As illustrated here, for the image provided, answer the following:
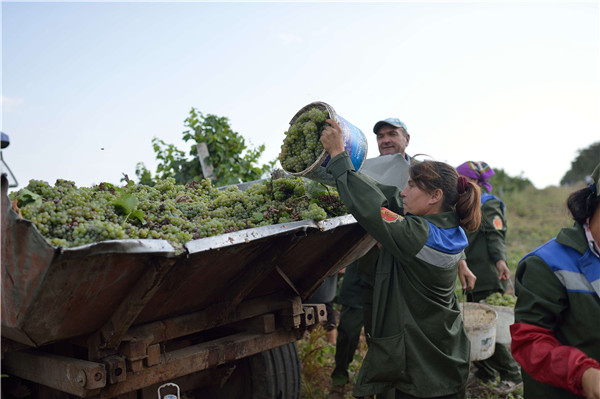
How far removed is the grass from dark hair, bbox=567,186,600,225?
5cm

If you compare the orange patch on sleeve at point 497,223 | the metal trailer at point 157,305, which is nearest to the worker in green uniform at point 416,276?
the metal trailer at point 157,305

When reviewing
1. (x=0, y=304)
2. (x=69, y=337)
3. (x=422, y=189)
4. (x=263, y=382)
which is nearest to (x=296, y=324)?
(x=263, y=382)

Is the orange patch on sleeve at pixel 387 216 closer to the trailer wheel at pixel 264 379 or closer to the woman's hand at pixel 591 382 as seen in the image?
the woman's hand at pixel 591 382

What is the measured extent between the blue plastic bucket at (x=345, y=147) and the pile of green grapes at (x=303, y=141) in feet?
0.13

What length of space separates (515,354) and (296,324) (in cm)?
151

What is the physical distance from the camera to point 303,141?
308cm

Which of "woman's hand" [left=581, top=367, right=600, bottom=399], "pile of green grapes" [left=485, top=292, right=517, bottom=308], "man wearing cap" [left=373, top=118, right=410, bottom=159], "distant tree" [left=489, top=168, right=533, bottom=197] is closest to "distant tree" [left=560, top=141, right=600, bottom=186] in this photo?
"distant tree" [left=489, top=168, right=533, bottom=197]

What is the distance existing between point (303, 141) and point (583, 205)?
→ 1538 mm

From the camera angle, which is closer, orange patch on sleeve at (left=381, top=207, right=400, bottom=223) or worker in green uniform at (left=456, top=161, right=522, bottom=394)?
orange patch on sleeve at (left=381, top=207, right=400, bottom=223)

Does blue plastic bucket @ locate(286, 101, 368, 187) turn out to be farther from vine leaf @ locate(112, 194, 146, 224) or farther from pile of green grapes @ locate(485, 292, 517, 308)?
pile of green grapes @ locate(485, 292, 517, 308)

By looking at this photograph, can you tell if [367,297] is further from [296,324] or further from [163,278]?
[163,278]

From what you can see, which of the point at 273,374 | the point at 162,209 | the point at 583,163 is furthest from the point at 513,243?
the point at 583,163

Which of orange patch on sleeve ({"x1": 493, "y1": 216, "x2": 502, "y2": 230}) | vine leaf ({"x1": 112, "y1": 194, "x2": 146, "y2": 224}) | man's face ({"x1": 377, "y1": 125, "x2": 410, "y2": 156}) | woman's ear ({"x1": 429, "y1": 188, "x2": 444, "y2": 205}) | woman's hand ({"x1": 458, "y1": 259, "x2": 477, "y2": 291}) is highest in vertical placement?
man's face ({"x1": 377, "y1": 125, "x2": 410, "y2": 156})

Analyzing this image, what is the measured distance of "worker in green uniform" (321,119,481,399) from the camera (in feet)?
9.09
